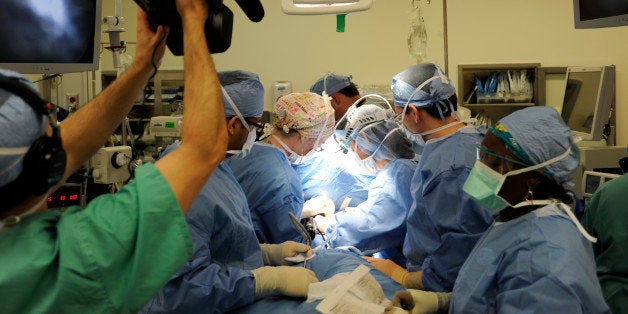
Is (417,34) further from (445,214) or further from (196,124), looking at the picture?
(196,124)

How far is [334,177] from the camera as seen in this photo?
3561 mm

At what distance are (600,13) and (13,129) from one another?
241cm

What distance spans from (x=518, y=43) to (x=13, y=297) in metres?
6.05

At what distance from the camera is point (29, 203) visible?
1150mm

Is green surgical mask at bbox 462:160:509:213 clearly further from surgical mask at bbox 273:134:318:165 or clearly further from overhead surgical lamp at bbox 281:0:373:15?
surgical mask at bbox 273:134:318:165

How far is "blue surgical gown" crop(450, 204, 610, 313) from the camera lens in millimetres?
1583

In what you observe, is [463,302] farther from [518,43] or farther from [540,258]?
[518,43]

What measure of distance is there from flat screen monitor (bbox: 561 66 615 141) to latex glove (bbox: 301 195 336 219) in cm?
172

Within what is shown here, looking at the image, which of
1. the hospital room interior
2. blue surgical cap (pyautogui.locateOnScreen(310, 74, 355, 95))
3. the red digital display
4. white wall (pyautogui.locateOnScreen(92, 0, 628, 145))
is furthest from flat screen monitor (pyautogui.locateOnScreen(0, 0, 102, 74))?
white wall (pyautogui.locateOnScreen(92, 0, 628, 145))

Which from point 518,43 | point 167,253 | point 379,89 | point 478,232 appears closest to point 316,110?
point 478,232

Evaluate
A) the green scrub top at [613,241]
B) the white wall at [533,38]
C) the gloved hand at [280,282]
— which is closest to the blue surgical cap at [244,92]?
the gloved hand at [280,282]

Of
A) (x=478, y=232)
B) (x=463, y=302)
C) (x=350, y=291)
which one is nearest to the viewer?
(x=463, y=302)

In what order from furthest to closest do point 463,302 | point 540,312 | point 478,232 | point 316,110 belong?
point 316,110
point 478,232
point 463,302
point 540,312

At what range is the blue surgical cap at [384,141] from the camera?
322 centimetres
